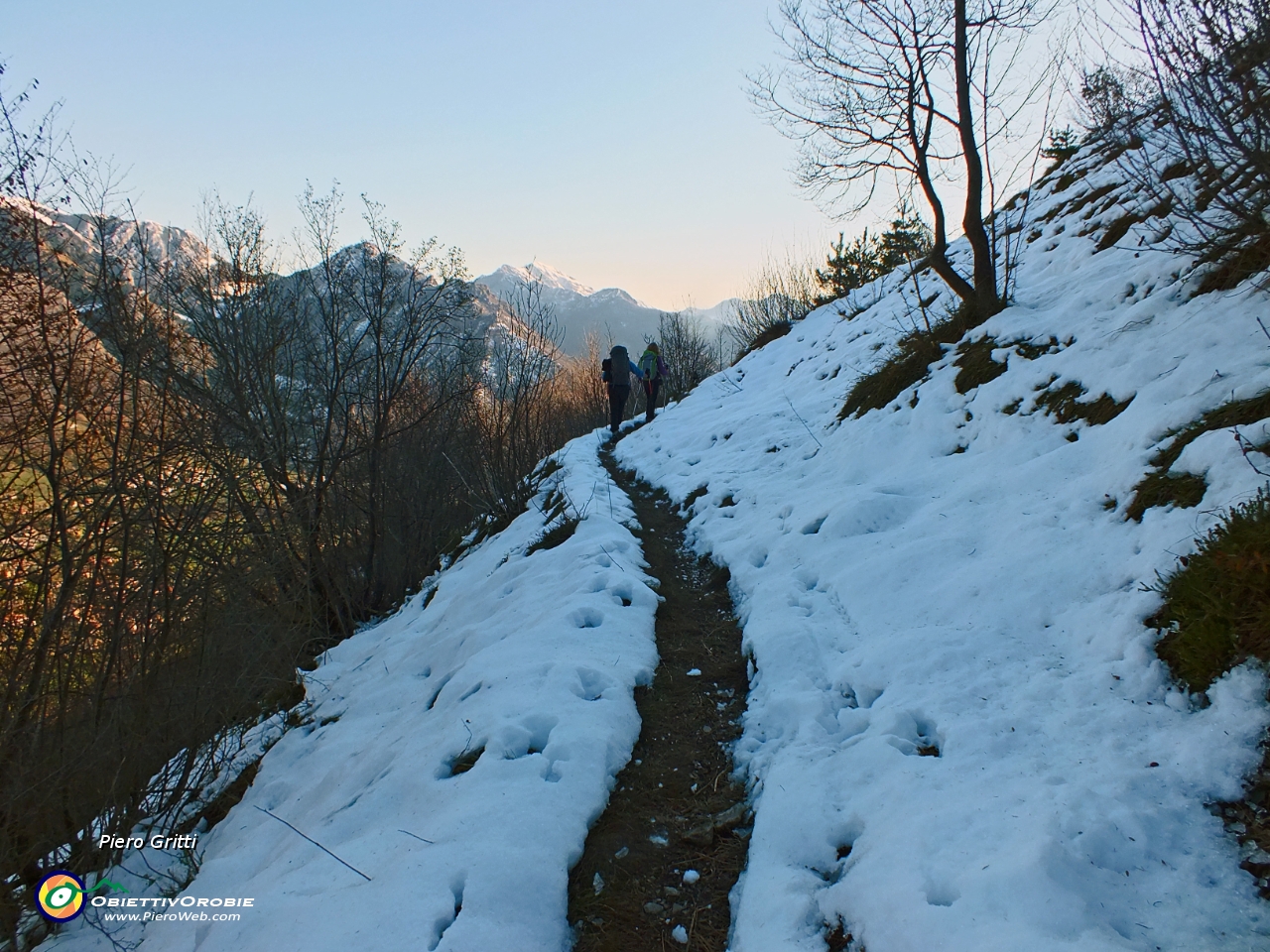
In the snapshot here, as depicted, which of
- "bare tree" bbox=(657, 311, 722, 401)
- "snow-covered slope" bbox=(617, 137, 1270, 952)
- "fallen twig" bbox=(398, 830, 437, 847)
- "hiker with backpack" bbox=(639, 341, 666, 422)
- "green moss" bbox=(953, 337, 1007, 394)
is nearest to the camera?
"snow-covered slope" bbox=(617, 137, 1270, 952)

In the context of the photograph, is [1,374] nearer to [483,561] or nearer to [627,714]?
[483,561]

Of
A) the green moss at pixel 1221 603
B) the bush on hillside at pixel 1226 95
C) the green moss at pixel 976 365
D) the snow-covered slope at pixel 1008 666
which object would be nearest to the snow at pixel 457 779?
the snow-covered slope at pixel 1008 666

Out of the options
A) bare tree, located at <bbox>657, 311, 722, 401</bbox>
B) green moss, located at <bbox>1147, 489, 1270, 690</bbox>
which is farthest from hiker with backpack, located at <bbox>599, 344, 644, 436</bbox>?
green moss, located at <bbox>1147, 489, 1270, 690</bbox>

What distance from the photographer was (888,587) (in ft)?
12.4

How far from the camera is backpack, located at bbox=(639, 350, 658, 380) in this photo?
12621 millimetres

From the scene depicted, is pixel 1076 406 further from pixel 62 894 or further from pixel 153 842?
pixel 62 894

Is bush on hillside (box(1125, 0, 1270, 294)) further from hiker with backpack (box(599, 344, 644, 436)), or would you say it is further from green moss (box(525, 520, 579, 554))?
hiker with backpack (box(599, 344, 644, 436))

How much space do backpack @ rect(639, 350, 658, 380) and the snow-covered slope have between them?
713cm

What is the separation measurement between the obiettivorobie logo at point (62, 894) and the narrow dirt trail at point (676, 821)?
403 centimetres

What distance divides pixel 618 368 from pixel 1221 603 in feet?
36.3

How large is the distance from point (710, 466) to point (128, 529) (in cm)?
587

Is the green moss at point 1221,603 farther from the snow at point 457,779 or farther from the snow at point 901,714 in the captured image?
the snow at point 457,779

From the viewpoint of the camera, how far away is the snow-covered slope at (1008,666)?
1.83 meters

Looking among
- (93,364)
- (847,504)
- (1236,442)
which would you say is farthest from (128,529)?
(1236,442)
